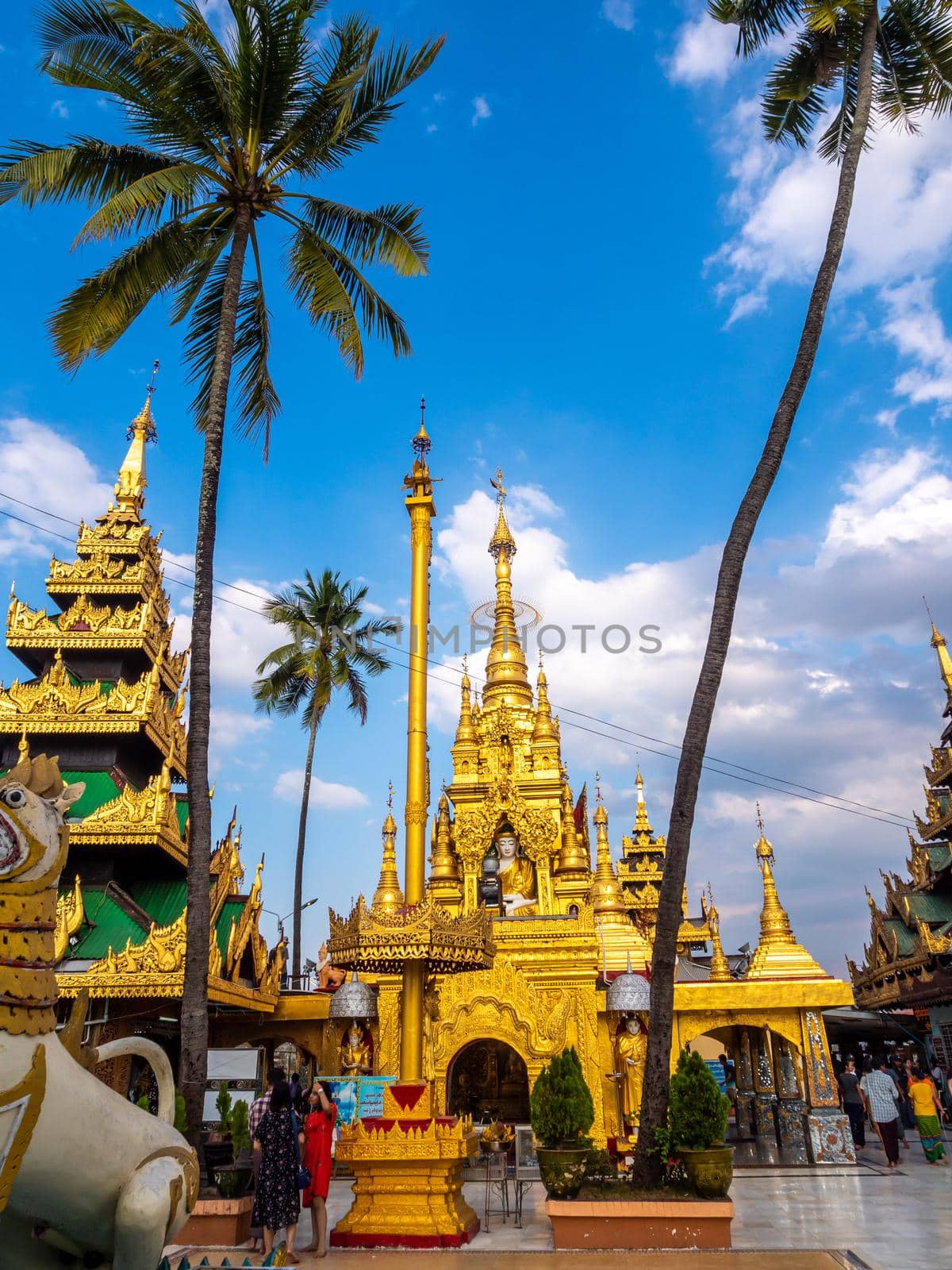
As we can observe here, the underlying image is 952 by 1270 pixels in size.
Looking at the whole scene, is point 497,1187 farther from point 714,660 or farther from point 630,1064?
point 714,660

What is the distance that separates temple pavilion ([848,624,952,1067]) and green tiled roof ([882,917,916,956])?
0.02 meters

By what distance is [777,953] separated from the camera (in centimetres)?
1805

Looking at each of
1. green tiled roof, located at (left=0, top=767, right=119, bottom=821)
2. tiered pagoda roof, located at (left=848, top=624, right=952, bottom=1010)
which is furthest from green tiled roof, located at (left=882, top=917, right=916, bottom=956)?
green tiled roof, located at (left=0, top=767, right=119, bottom=821)

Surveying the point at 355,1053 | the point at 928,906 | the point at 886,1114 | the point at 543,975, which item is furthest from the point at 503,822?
the point at 928,906

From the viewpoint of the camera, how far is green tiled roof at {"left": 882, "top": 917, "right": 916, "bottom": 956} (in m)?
26.9

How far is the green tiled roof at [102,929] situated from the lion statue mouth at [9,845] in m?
11.5

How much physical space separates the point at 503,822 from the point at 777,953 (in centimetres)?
686

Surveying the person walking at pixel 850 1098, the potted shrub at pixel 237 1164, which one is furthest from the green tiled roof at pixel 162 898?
the person walking at pixel 850 1098

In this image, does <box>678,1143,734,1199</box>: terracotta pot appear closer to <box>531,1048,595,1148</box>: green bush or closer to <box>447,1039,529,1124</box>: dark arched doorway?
<box>531,1048,595,1148</box>: green bush

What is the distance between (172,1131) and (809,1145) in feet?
48.2

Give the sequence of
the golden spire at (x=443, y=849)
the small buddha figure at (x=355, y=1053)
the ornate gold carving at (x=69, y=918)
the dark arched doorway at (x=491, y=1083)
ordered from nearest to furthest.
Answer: the ornate gold carving at (x=69, y=918) → the small buddha figure at (x=355, y=1053) → the dark arched doorway at (x=491, y=1083) → the golden spire at (x=443, y=849)

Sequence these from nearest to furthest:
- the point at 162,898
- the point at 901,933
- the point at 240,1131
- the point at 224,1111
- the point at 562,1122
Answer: the point at 562,1122 → the point at 240,1131 → the point at 224,1111 → the point at 162,898 → the point at 901,933

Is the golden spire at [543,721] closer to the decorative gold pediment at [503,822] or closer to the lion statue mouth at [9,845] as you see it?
the decorative gold pediment at [503,822]

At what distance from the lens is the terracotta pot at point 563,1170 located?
8961 millimetres
